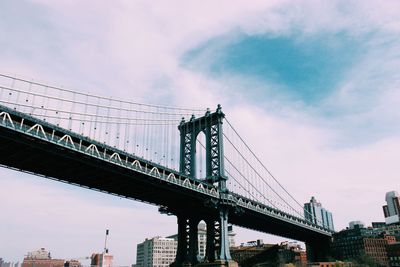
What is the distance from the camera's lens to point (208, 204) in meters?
72.1

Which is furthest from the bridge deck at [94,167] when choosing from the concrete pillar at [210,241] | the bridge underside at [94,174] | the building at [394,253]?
the building at [394,253]

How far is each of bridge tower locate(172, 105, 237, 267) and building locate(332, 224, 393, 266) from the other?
10419 cm

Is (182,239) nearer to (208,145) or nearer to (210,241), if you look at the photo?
(210,241)

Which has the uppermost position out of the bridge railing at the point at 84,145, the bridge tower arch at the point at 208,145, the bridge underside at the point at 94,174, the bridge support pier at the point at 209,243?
the bridge tower arch at the point at 208,145

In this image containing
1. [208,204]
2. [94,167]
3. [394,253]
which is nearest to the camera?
[94,167]

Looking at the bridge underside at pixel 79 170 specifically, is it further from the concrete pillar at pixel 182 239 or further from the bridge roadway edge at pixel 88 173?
the concrete pillar at pixel 182 239

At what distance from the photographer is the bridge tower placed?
241 ft

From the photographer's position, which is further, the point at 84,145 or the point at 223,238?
the point at 223,238

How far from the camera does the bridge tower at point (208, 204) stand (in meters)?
73.5

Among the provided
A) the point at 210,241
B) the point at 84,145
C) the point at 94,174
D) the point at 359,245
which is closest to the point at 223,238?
the point at 210,241

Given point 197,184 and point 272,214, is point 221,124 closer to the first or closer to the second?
point 197,184

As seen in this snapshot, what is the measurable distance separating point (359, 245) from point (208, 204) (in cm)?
12151

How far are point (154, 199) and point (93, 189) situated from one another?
14.4 metres

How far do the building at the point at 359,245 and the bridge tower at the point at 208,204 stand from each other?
104191 mm
